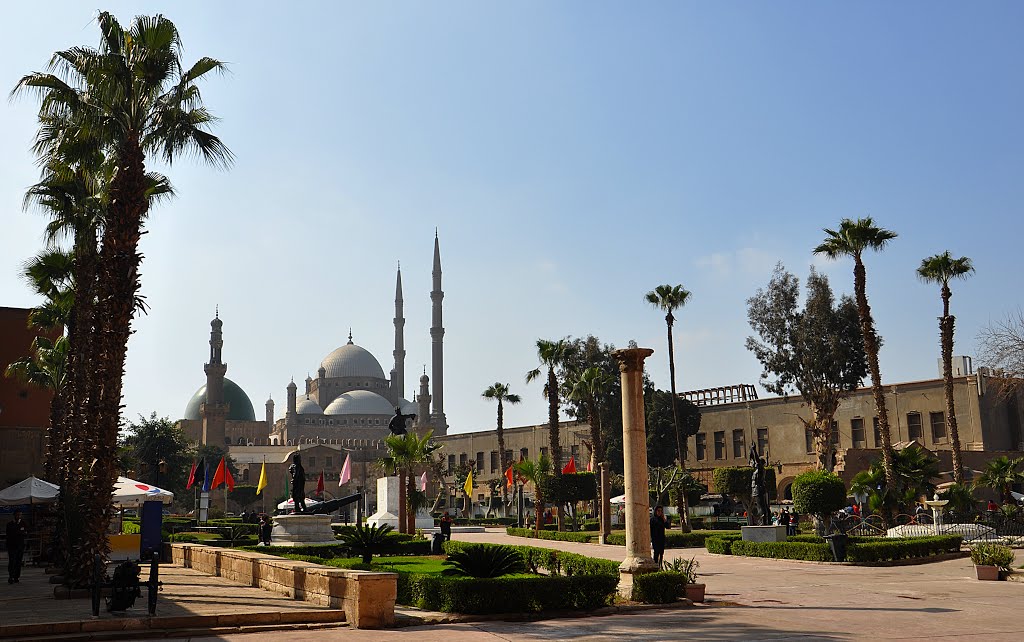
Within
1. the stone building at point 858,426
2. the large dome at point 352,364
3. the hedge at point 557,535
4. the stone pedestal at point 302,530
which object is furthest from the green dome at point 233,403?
the stone pedestal at point 302,530

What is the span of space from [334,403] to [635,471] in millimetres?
102159

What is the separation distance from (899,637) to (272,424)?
12224 cm

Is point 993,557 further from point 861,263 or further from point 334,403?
point 334,403

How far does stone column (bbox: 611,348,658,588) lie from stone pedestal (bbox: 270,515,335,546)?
1079 centimetres

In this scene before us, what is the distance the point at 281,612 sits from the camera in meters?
12.2

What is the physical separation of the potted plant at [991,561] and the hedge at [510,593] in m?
9.21

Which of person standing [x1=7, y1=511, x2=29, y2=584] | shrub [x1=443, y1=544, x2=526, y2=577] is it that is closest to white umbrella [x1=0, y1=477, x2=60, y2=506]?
person standing [x1=7, y1=511, x2=29, y2=584]

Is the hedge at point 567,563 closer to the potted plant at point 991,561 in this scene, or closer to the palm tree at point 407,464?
the potted plant at point 991,561

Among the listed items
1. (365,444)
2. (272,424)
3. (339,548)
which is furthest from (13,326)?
(272,424)

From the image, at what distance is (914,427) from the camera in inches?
2044

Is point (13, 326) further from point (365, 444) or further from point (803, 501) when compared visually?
point (365, 444)

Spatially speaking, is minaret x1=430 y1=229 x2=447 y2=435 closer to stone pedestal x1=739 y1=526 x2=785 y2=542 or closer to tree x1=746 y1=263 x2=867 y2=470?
tree x1=746 y1=263 x2=867 y2=470

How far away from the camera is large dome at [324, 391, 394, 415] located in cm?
11325

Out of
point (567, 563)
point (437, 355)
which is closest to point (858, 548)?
point (567, 563)
